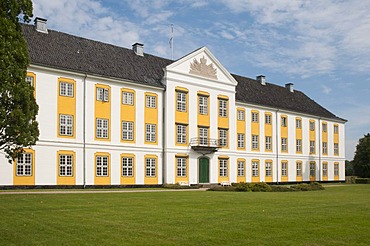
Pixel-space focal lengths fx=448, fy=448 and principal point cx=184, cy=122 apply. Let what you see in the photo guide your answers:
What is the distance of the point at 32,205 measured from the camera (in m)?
16.7

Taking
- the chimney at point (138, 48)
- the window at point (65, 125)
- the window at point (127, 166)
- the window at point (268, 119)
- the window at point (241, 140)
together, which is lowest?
the window at point (127, 166)

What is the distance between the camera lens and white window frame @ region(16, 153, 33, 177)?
30931mm

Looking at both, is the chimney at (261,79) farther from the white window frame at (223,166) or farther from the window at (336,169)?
the window at (336,169)

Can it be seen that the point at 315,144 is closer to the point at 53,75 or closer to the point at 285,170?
the point at 285,170

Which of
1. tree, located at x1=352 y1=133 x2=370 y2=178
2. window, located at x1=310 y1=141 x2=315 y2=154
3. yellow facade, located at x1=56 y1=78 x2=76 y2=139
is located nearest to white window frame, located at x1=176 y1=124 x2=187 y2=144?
yellow facade, located at x1=56 y1=78 x2=76 y2=139

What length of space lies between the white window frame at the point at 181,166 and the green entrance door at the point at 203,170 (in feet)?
6.37

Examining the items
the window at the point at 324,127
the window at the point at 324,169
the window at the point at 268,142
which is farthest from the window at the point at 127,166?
the window at the point at 324,127

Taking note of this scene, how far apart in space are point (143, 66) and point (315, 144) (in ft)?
90.2

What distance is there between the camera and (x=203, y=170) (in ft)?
139

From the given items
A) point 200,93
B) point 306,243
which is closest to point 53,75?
point 200,93

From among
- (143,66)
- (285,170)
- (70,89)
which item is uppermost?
(143,66)

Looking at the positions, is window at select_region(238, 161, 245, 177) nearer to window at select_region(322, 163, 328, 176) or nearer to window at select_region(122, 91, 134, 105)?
window at select_region(122, 91, 134, 105)

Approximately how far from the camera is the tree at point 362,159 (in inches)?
2680

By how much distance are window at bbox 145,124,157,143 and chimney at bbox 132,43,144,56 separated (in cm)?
744
